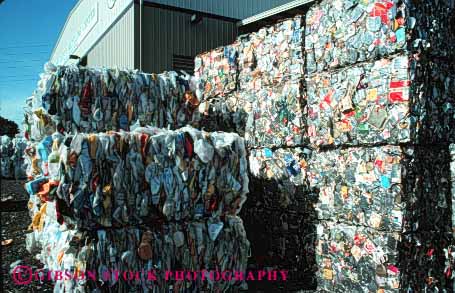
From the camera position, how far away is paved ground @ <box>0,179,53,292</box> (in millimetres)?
3820

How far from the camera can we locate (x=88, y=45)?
1395 centimetres

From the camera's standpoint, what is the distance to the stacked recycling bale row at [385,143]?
345cm

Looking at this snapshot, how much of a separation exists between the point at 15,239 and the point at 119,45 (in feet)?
20.3

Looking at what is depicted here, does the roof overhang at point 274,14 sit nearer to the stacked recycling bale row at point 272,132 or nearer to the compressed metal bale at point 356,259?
the stacked recycling bale row at point 272,132

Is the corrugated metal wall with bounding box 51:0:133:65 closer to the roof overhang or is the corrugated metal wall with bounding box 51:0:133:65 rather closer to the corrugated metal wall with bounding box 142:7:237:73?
the corrugated metal wall with bounding box 142:7:237:73

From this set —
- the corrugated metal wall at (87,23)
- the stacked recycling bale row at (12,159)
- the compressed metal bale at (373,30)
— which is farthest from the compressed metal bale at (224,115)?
the stacked recycling bale row at (12,159)

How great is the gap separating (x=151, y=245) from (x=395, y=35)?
265cm

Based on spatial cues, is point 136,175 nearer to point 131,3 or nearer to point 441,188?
point 441,188

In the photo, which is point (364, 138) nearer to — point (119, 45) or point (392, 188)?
point (392, 188)

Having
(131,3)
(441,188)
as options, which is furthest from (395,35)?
(131,3)

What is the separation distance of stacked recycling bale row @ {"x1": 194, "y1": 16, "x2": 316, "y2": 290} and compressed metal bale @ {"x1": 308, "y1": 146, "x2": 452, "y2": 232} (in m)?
0.51

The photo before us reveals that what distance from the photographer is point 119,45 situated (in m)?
10.3

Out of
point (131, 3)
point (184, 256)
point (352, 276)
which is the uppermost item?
point (131, 3)

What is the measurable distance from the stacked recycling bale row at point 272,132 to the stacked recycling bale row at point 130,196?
2.81 feet
